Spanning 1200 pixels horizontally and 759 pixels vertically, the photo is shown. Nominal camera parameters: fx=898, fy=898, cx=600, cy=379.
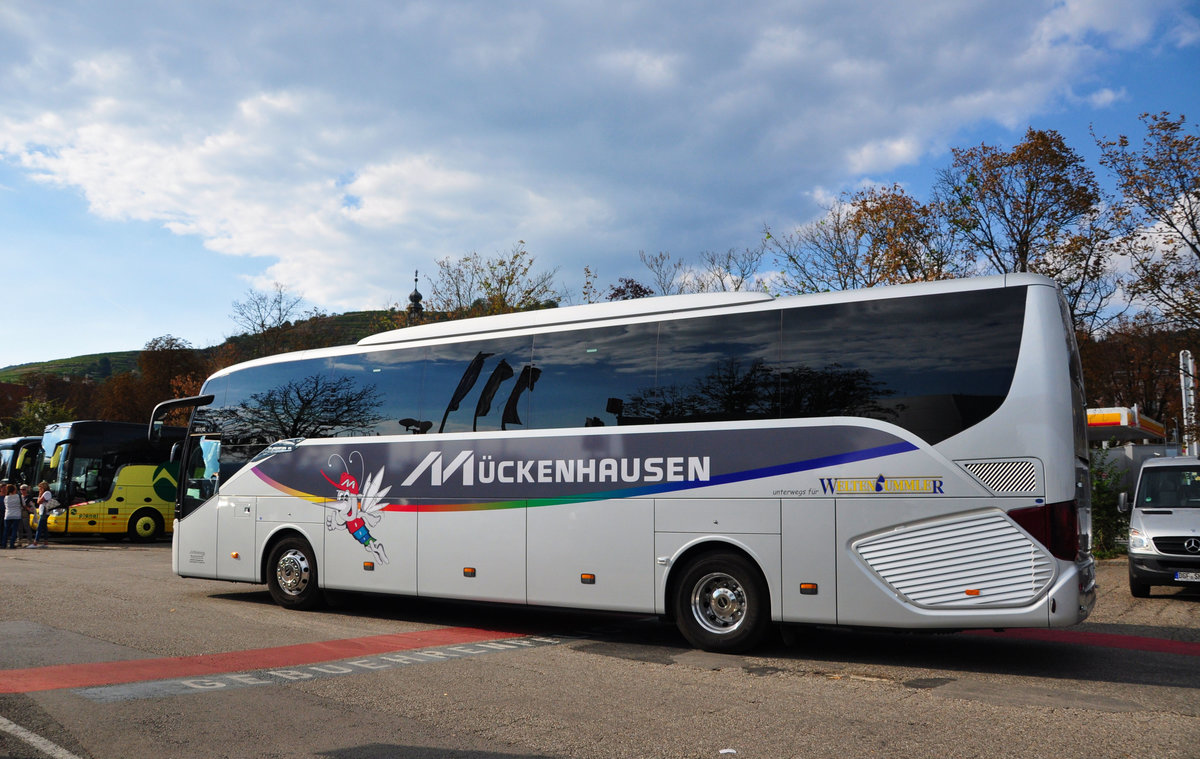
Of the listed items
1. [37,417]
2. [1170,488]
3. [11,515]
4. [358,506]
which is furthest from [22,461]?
[37,417]

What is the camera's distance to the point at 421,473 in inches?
458

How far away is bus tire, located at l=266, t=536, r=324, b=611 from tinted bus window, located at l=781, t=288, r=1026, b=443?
7.41m

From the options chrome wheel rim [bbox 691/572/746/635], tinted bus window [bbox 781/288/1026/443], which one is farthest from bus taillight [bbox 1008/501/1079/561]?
chrome wheel rim [bbox 691/572/746/635]

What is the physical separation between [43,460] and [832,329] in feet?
91.7

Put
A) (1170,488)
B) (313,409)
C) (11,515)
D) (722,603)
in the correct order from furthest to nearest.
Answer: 1. (11,515)
2. (1170,488)
3. (313,409)
4. (722,603)

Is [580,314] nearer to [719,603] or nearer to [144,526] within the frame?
[719,603]

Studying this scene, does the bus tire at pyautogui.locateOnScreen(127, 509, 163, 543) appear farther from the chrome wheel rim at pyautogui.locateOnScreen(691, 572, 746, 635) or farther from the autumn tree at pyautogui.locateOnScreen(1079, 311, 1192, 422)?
the autumn tree at pyautogui.locateOnScreen(1079, 311, 1192, 422)

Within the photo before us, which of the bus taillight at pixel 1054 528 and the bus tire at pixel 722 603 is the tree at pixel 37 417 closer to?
→ the bus tire at pixel 722 603

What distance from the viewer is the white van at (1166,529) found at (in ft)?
43.9

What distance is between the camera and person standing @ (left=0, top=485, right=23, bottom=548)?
1000 inches

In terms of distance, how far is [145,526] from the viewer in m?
28.4

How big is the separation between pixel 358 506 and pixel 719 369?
5.57m

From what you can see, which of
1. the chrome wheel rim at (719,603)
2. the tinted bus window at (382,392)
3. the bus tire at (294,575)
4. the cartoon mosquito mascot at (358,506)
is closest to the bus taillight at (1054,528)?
the chrome wheel rim at (719,603)

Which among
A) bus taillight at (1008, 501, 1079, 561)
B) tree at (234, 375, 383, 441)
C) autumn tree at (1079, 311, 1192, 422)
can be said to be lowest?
bus taillight at (1008, 501, 1079, 561)
